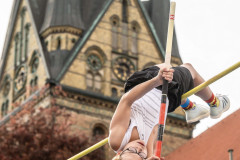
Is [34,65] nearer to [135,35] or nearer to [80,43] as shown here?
[80,43]

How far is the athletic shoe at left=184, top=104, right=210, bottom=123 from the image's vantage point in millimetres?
7246

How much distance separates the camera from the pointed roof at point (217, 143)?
23.2 m

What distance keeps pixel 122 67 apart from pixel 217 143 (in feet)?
36.8

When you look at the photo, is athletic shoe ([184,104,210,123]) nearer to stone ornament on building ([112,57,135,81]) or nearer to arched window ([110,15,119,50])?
stone ornament on building ([112,57,135,81])

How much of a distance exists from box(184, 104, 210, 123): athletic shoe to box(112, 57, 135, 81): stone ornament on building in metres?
27.3

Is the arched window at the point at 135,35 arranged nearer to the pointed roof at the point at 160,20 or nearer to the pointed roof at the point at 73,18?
the pointed roof at the point at 73,18

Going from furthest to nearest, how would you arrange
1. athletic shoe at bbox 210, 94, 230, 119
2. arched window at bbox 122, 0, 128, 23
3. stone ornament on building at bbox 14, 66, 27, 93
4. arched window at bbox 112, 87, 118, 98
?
arched window at bbox 122, 0, 128, 23 < stone ornament on building at bbox 14, 66, 27, 93 < arched window at bbox 112, 87, 118, 98 < athletic shoe at bbox 210, 94, 230, 119

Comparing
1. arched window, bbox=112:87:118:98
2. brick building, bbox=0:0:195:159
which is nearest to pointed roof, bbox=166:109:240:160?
brick building, bbox=0:0:195:159

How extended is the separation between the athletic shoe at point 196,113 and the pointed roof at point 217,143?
572 inches

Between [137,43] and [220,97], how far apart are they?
28779 mm

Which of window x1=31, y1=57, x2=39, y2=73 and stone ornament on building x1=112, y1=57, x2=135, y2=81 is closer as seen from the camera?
window x1=31, y1=57, x2=39, y2=73

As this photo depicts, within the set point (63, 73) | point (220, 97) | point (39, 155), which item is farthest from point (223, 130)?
point (220, 97)

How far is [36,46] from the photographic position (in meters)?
34.5

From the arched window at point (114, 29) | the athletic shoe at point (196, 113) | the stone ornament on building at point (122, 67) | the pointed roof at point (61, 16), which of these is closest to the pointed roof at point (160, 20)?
the arched window at point (114, 29)
